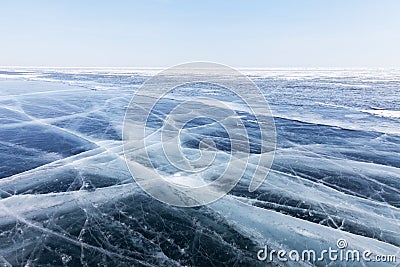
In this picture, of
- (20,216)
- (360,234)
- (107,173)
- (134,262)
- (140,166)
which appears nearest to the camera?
(134,262)

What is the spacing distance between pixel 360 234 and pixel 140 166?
3.82m

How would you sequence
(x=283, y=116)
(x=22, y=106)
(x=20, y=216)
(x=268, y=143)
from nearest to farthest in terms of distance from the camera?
(x=20, y=216) → (x=268, y=143) → (x=283, y=116) → (x=22, y=106)

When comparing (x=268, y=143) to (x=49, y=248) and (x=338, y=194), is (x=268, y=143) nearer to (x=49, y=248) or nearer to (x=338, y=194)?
(x=338, y=194)

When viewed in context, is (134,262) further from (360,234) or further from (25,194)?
(360,234)

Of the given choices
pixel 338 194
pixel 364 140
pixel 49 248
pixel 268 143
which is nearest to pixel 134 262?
pixel 49 248

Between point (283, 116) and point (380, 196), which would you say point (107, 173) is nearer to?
point (380, 196)

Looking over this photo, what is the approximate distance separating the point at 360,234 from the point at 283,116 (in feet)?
23.9

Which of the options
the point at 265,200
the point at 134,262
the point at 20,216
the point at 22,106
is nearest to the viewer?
the point at 134,262

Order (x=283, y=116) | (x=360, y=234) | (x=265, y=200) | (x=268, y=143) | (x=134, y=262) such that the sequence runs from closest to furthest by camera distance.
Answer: (x=134, y=262) < (x=360, y=234) < (x=265, y=200) < (x=268, y=143) < (x=283, y=116)

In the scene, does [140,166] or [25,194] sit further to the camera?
[140,166]

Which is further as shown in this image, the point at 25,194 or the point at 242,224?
the point at 25,194

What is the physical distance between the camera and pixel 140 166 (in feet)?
18.4

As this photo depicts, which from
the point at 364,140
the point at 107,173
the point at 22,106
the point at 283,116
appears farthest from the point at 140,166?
the point at 22,106

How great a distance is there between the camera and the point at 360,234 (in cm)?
359
